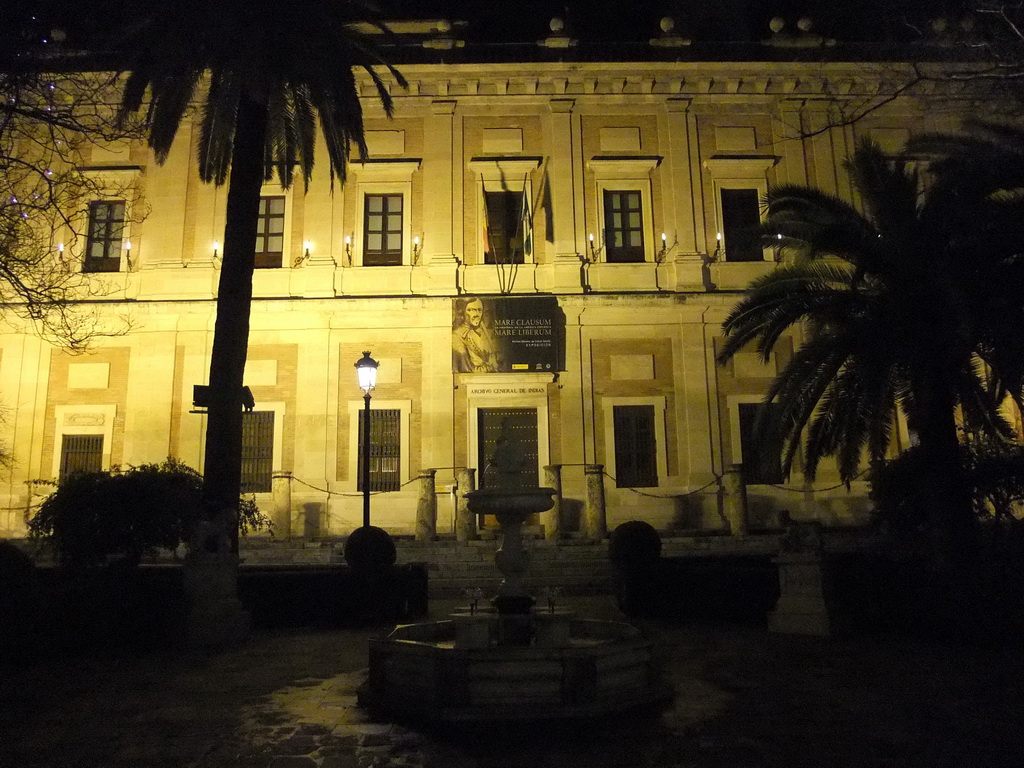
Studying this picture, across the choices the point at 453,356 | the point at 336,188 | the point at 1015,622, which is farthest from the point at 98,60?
the point at 1015,622

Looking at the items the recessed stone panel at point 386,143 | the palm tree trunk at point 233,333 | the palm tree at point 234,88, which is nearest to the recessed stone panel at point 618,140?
the recessed stone panel at point 386,143

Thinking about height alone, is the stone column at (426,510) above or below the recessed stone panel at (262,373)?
below

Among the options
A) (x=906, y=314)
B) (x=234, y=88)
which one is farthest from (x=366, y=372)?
(x=906, y=314)

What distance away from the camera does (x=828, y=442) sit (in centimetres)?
1123

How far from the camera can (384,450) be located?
18.5 meters

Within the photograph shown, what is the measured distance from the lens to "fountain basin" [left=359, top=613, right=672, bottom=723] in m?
5.27

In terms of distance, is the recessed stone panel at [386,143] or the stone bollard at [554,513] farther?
the recessed stone panel at [386,143]

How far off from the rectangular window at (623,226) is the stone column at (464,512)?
6.82 metres

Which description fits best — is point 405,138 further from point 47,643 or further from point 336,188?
point 47,643

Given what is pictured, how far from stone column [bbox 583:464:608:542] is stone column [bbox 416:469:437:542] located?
321 cm

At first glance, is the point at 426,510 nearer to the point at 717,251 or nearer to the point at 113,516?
the point at 113,516

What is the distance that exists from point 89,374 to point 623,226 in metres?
13.7

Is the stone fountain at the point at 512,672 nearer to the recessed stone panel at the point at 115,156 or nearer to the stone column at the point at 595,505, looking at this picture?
the stone column at the point at 595,505

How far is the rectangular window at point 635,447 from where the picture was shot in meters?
18.6
